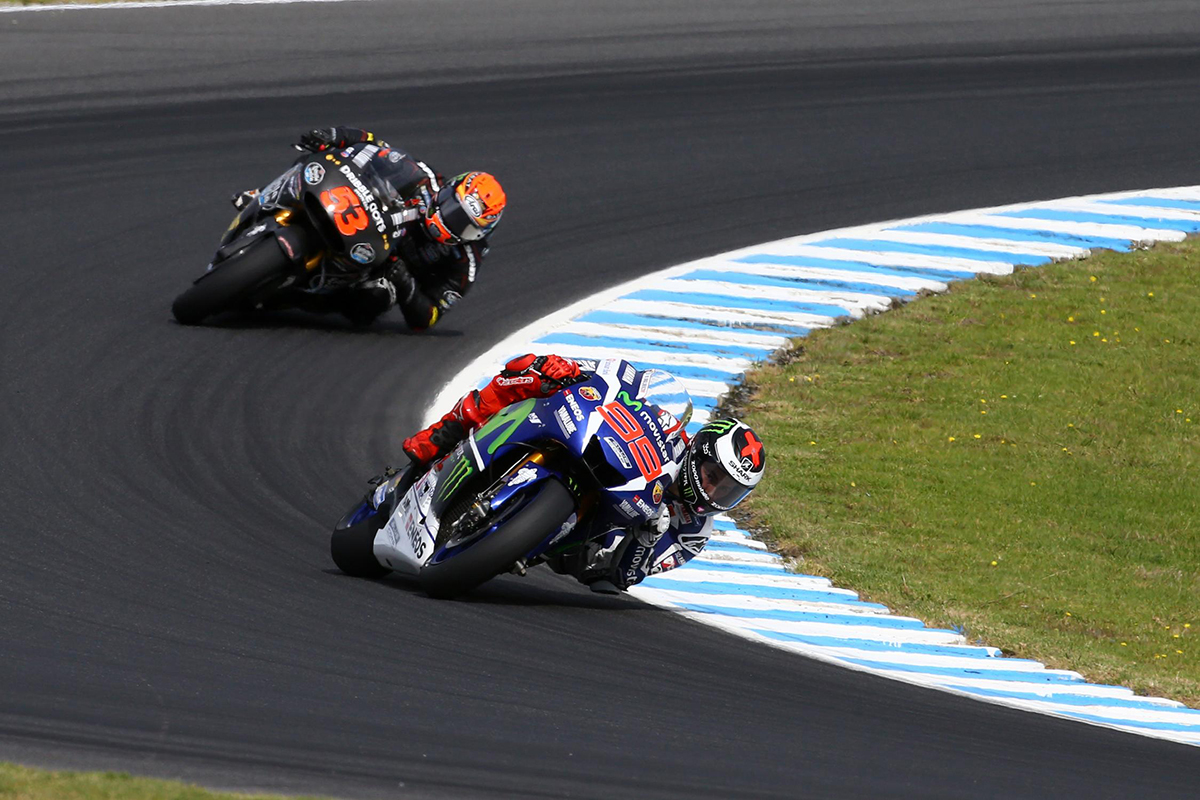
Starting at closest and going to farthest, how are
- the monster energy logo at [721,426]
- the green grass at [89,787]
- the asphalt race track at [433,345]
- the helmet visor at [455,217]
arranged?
1. the green grass at [89,787]
2. the asphalt race track at [433,345]
3. the monster energy logo at [721,426]
4. the helmet visor at [455,217]

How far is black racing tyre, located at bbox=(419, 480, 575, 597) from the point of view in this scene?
8336 mm

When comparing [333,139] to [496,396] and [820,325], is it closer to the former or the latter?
[820,325]

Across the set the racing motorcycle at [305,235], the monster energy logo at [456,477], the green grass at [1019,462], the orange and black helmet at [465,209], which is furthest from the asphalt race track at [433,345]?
the green grass at [1019,462]

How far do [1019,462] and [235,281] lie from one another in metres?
5.98

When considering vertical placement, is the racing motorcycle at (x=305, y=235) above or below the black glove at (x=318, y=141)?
below

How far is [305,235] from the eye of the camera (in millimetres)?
13250

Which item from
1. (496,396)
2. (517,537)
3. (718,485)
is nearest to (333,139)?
(496,396)

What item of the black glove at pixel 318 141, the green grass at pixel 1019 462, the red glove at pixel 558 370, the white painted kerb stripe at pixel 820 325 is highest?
the black glove at pixel 318 141

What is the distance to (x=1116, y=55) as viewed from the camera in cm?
2225

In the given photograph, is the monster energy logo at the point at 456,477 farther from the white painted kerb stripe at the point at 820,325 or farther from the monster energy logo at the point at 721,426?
the white painted kerb stripe at the point at 820,325

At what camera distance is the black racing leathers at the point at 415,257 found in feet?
44.6

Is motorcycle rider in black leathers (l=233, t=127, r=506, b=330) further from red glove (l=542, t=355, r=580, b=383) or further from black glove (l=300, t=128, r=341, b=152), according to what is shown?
red glove (l=542, t=355, r=580, b=383)

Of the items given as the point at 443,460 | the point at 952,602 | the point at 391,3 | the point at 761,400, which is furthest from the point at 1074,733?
the point at 391,3

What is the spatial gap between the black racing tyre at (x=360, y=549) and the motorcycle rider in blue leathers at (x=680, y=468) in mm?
257
